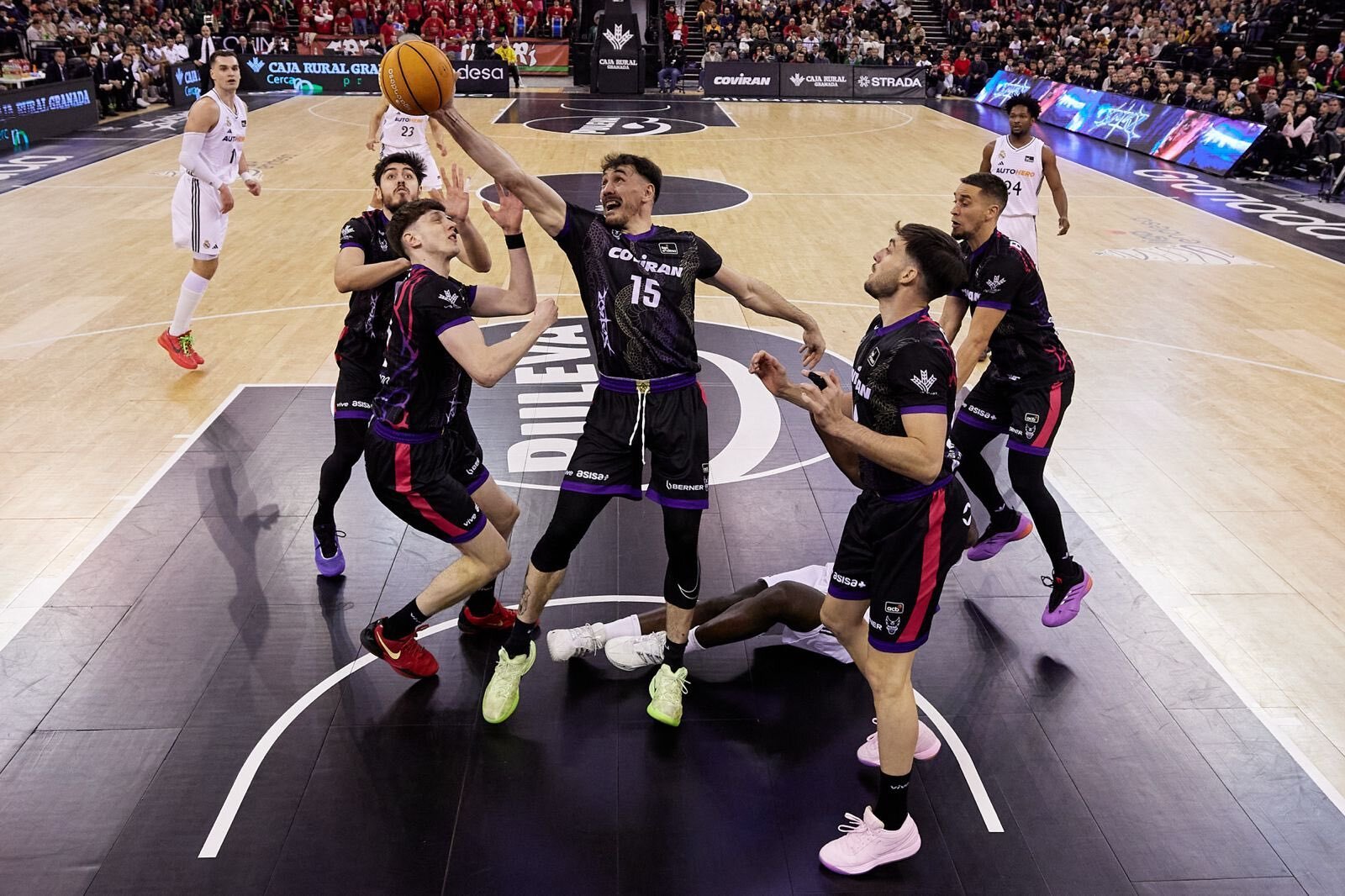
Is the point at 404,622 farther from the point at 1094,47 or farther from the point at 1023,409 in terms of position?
the point at 1094,47

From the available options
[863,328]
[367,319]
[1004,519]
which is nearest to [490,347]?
[367,319]

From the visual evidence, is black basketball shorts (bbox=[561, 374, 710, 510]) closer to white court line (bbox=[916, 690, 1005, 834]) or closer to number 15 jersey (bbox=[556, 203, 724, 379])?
number 15 jersey (bbox=[556, 203, 724, 379])

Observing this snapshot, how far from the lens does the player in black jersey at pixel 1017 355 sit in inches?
207

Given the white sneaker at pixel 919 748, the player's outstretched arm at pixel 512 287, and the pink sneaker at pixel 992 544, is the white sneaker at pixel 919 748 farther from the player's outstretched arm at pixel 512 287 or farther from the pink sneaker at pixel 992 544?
the player's outstretched arm at pixel 512 287

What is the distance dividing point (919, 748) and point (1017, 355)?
2.20 metres

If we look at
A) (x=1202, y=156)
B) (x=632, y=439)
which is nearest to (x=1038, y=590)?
(x=632, y=439)

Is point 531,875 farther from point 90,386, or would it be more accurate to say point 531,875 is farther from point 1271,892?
point 90,386

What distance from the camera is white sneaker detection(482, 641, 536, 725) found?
454 centimetres

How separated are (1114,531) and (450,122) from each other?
15.0 ft

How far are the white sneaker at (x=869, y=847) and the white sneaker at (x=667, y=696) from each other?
0.91m

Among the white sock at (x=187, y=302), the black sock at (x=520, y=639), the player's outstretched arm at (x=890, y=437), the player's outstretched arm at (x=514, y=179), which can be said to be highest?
the player's outstretched arm at (x=514, y=179)

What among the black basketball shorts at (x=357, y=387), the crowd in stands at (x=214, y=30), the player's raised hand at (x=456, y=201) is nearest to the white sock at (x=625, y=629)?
the black basketball shorts at (x=357, y=387)

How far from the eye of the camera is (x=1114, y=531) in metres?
6.45

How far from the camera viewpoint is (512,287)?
471cm
